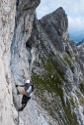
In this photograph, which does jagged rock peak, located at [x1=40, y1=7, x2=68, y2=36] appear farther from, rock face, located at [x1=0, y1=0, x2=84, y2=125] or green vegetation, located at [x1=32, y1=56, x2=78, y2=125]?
green vegetation, located at [x1=32, y1=56, x2=78, y2=125]

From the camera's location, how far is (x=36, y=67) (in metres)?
72.8

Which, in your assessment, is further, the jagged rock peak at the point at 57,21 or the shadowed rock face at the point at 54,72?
the jagged rock peak at the point at 57,21

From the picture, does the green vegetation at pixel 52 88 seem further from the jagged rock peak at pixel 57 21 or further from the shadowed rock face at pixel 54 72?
the jagged rock peak at pixel 57 21

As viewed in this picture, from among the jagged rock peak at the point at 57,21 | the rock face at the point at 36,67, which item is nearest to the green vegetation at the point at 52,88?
the rock face at the point at 36,67

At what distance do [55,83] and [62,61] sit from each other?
1389 centimetres

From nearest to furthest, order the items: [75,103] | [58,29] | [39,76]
Answer: [39,76] < [75,103] < [58,29]

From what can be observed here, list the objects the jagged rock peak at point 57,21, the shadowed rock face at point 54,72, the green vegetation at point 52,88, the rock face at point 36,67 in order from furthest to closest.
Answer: the jagged rock peak at point 57,21, the shadowed rock face at point 54,72, the green vegetation at point 52,88, the rock face at point 36,67

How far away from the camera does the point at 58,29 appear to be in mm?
97125

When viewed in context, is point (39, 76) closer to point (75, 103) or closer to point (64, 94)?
point (64, 94)

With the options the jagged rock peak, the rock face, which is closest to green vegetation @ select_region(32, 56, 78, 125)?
the rock face

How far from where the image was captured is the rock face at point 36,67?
96.9 ft

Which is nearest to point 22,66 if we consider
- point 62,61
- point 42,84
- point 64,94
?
point 42,84

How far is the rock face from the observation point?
96.9 feet

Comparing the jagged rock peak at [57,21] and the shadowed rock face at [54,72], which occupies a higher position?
the jagged rock peak at [57,21]
